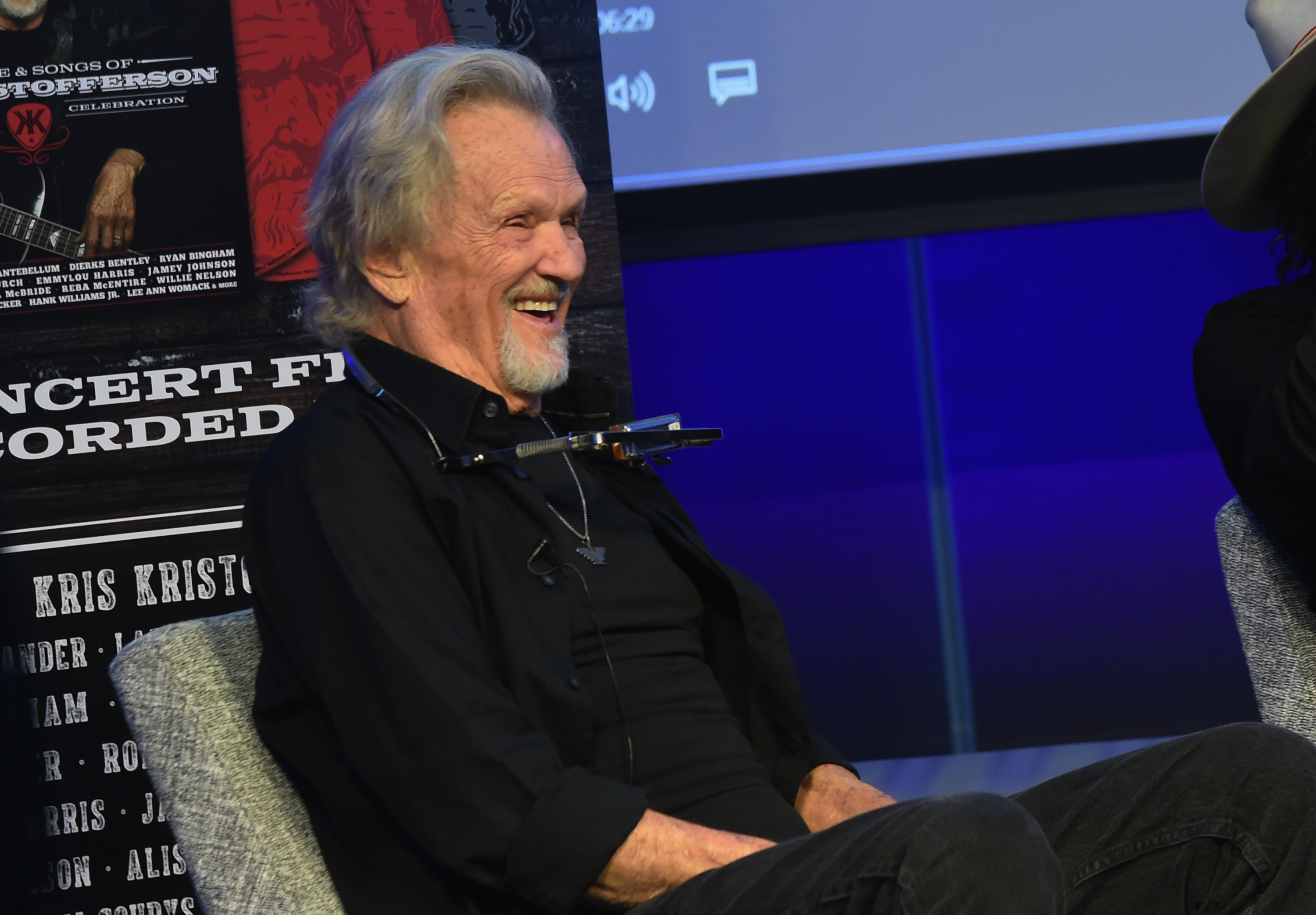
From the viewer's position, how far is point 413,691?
44.1 inches

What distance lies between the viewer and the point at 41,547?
2498 millimetres

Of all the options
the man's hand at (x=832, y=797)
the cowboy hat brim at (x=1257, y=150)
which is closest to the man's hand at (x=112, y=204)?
the man's hand at (x=832, y=797)

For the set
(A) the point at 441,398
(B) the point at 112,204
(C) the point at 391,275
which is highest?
(B) the point at 112,204

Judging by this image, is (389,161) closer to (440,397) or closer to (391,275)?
(391,275)

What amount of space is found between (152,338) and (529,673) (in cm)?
A: 158

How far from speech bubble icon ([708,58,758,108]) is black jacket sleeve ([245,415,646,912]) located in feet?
6.75

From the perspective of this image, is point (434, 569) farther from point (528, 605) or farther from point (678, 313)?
point (678, 313)

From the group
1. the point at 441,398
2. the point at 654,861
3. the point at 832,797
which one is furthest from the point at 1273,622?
the point at 441,398

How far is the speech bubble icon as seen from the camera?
122 inches

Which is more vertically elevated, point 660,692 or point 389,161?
point 389,161

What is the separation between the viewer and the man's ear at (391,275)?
155 centimetres

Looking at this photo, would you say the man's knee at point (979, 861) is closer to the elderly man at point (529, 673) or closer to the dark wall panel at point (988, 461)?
the elderly man at point (529, 673)

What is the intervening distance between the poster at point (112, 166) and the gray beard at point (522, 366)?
1161 millimetres

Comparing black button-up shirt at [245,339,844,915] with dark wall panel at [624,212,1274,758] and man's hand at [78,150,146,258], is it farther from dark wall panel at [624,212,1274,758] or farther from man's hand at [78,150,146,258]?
dark wall panel at [624,212,1274,758]
